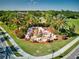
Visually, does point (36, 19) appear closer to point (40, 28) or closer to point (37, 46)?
point (40, 28)

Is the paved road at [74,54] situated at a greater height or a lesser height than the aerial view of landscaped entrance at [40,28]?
lesser

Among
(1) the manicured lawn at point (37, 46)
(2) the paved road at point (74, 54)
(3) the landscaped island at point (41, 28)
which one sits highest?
(3) the landscaped island at point (41, 28)

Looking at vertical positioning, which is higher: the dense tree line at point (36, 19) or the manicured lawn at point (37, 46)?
→ the dense tree line at point (36, 19)

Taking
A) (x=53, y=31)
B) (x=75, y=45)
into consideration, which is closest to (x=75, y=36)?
(x=75, y=45)

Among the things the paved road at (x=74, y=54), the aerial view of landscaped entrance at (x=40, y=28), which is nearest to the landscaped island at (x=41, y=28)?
the aerial view of landscaped entrance at (x=40, y=28)

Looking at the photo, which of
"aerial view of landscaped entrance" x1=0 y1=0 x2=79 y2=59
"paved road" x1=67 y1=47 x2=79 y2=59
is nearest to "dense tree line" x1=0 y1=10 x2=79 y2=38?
"aerial view of landscaped entrance" x1=0 y1=0 x2=79 y2=59

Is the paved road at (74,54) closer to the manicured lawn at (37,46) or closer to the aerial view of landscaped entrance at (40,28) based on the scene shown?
the aerial view of landscaped entrance at (40,28)

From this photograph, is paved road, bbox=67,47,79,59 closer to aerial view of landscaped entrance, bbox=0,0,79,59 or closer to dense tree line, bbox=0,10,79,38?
aerial view of landscaped entrance, bbox=0,0,79,59
